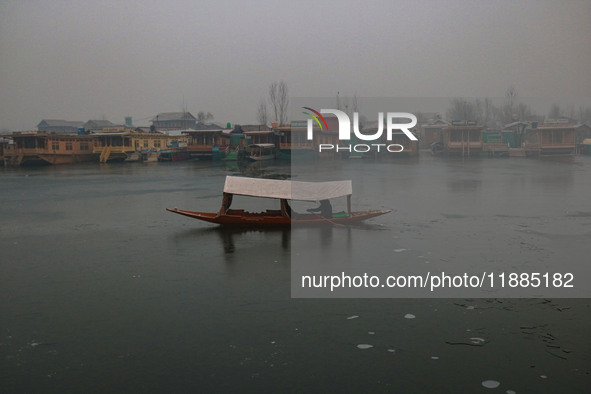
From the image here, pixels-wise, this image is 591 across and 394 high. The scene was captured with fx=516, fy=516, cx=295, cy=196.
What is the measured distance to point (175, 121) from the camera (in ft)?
356

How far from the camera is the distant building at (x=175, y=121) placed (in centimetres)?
10719

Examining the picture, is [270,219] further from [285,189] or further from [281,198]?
[285,189]

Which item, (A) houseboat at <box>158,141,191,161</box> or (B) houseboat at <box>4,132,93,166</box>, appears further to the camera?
(A) houseboat at <box>158,141,191,161</box>

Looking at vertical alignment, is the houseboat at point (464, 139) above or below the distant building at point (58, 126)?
below

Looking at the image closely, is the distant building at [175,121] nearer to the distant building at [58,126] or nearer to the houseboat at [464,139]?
the distant building at [58,126]

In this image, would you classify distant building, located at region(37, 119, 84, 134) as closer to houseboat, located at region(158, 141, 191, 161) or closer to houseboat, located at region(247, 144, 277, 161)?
houseboat, located at region(158, 141, 191, 161)

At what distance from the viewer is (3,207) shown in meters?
23.8

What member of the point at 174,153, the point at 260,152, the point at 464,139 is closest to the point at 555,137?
the point at 464,139

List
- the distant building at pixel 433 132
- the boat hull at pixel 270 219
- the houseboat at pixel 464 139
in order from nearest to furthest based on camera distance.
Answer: the boat hull at pixel 270 219 < the houseboat at pixel 464 139 < the distant building at pixel 433 132

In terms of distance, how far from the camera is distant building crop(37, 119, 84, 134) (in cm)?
11643

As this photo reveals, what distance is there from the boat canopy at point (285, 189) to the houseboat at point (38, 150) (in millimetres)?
45577

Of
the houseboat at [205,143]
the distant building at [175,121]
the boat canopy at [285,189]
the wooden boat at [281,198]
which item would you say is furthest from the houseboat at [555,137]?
the distant building at [175,121]

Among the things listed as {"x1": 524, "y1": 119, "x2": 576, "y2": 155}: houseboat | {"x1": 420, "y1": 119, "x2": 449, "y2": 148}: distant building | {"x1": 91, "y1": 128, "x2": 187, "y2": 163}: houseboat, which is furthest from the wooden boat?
{"x1": 420, "y1": 119, "x2": 449, "y2": 148}: distant building

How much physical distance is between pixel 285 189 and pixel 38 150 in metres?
47.4
